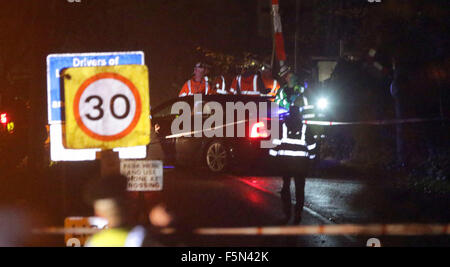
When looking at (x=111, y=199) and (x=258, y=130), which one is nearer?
(x=111, y=199)

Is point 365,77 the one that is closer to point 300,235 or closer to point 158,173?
point 300,235

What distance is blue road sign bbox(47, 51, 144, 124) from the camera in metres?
5.24

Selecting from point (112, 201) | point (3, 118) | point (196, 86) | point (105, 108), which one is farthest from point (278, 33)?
point (112, 201)

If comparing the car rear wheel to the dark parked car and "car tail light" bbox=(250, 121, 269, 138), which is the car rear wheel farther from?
"car tail light" bbox=(250, 121, 269, 138)

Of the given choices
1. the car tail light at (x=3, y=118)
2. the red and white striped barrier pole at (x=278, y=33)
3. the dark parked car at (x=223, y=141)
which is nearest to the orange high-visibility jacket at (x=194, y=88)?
the dark parked car at (x=223, y=141)

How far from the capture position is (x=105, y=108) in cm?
454

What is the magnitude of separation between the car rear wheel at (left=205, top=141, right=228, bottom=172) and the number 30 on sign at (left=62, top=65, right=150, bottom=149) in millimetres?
8725

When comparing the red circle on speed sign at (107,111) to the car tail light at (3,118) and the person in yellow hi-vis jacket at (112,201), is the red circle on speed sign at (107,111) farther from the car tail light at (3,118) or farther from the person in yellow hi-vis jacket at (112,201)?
the car tail light at (3,118)

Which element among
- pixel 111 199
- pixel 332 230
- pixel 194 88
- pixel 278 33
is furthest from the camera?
pixel 278 33

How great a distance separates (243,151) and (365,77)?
5.77 meters

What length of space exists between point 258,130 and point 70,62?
765 centimetres

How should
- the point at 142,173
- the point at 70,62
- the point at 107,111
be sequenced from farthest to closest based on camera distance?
the point at 70,62 < the point at 142,173 < the point at 107,111

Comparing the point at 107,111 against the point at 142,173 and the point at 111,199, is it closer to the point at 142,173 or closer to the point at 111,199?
the point at 111,199

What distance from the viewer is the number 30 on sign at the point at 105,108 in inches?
177
